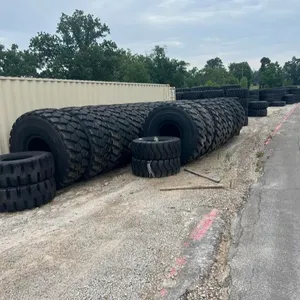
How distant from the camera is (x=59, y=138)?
5148 mm

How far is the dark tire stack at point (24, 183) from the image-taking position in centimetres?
445

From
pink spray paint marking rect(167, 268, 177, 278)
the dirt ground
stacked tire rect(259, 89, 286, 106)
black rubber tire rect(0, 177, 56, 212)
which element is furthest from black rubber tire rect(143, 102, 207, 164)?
stacked tire rect(259, 89, 286, 106)

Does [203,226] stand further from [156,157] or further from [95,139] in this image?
[95,139]

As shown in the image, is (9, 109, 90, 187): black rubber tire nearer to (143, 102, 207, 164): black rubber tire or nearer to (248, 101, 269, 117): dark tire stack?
(143, 102, 207, 164): black rubber tire

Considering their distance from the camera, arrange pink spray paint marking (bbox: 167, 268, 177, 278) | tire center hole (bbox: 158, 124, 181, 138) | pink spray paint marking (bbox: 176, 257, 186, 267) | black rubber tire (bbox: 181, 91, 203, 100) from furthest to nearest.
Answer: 1. black rubber tire (bbox: 181, 91, 203, 100)
2. tire center hole (bbox: 158, 124, 181, 138)
3. pink spray paint marking (bbox: 176, 257, 186, 267)
4. pink spray paint marking (bbox: 167, 268, 177, 278)

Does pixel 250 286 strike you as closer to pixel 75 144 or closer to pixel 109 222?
pixel 109 222

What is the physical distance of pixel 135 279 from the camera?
281 cm

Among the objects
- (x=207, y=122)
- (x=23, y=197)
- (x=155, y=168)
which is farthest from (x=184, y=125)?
(x=23, y=197)

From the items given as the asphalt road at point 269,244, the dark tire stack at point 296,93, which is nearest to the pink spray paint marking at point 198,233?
the asphalt road at point 269,244

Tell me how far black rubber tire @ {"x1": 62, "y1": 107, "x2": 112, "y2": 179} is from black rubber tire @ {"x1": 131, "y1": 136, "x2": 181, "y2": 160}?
56 centimetres

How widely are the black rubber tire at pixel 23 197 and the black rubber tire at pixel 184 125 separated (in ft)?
10.1

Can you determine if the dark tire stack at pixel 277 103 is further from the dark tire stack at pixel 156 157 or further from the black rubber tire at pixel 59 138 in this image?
the black rubber tire at pixel 59 138

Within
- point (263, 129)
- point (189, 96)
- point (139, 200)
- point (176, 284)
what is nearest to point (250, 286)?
point (176, 284)

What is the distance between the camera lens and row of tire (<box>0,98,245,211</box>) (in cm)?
457
